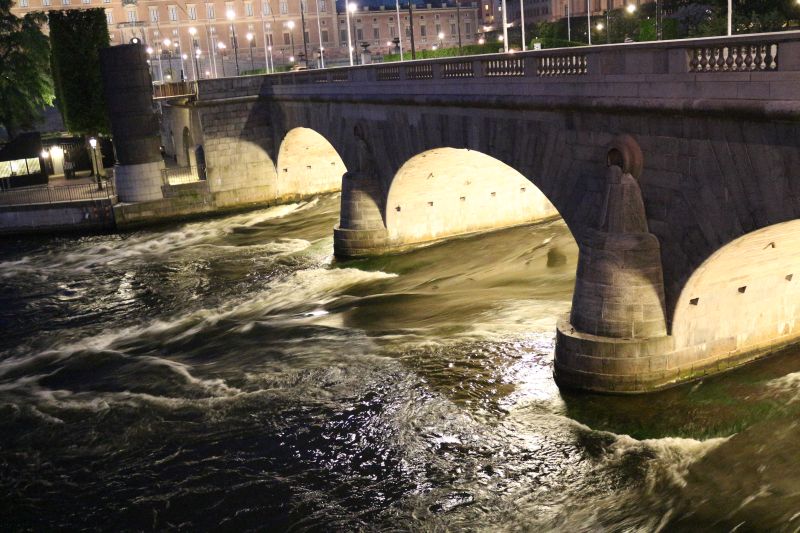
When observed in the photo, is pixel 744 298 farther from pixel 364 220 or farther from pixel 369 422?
A: pixel 364 220

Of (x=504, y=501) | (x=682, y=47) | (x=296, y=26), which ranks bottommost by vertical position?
(x=504, y=501)

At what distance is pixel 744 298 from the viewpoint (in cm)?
1764

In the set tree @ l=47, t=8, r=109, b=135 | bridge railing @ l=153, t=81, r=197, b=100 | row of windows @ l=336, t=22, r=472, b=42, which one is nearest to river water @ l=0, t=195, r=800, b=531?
bridge railing @ l=153, t=81, r=197, b=100

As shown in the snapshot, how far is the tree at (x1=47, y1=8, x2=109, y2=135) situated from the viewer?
150 ft

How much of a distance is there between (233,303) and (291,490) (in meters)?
12.9

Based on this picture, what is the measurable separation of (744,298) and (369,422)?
7913 mm

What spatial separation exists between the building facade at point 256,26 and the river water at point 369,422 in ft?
295

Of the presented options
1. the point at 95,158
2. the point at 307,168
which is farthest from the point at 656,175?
the point at 95,158

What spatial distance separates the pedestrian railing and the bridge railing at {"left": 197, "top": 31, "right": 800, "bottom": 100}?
1763 centimetres

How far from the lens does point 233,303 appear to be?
27.5 metres

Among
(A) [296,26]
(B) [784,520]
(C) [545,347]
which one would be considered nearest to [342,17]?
(A) [296,26]

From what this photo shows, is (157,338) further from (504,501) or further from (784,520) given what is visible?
(784,520)

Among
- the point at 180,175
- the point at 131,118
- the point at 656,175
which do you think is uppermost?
the point at 131,118

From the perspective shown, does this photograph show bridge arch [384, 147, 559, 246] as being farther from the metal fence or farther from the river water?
the metal fence
